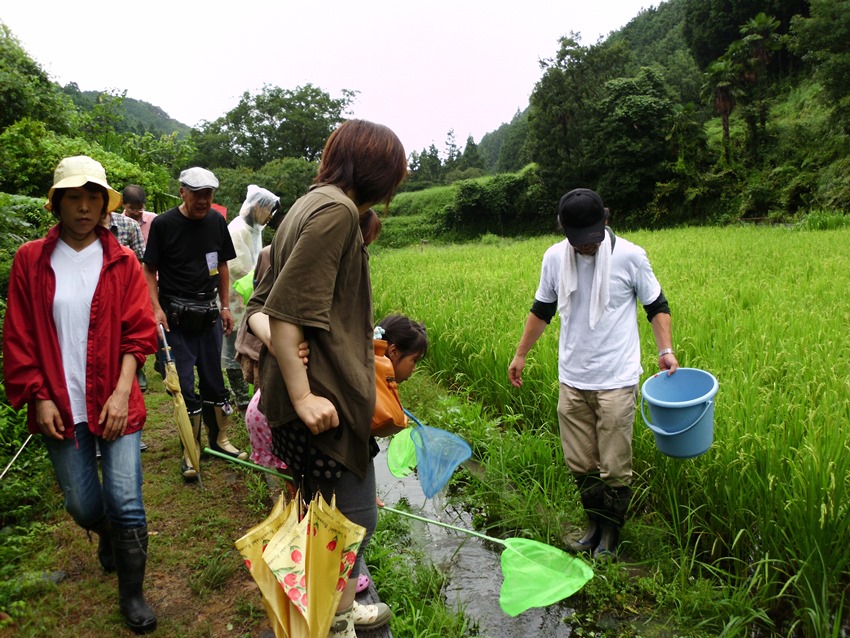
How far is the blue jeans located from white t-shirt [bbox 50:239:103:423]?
10 centimetres

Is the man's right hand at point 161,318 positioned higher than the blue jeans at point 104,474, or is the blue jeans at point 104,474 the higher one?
the man's right hand at point 161,318

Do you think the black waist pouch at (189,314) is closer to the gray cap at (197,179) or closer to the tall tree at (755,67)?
the gray cap at (197,179)

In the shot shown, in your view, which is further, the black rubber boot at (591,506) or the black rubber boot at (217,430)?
the black rubber boot at (217,430)

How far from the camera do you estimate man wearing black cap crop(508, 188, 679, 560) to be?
249 centimetres

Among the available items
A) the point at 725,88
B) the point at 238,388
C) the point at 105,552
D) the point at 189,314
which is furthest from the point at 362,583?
the point at 725,88

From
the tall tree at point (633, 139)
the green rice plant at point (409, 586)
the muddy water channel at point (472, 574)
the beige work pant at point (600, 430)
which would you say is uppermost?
the tall tree at point (633, 139)

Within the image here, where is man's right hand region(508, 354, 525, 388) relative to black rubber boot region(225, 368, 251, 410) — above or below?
above

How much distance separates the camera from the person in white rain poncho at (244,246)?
13.8 feet

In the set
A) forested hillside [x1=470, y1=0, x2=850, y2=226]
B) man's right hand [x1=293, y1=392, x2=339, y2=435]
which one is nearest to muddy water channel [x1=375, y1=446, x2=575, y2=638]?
man's right hand [x1=293, y1=392, x2=339, y2=435]

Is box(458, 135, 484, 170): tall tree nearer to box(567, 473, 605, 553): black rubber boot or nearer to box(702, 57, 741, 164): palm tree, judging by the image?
→ box(702, 57, 741, 164): palm tree

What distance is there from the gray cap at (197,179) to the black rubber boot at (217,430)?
1.21 metres

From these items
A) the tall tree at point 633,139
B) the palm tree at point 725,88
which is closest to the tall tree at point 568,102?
the tall tree at point 633,139

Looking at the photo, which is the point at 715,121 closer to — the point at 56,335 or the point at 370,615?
the point at 370,615

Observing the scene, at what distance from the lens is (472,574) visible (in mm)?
2691
